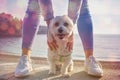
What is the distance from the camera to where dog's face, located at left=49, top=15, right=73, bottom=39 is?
227cm

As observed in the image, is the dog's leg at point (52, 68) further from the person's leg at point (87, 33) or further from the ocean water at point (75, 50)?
the ocean water at point (75, 50)

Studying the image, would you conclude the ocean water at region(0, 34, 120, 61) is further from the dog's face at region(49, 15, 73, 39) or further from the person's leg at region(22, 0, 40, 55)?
the dog's face at region(49, 15, 73, 39)

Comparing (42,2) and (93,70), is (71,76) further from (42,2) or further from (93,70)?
(42,2)

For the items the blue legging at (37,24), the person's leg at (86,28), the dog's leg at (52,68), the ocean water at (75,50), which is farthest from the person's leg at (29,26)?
the ocean water at (75,50)

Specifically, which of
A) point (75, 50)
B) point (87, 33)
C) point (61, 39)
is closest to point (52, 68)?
point (61, 39)

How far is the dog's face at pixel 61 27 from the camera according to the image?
227cm

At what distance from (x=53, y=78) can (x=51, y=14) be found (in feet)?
1.78

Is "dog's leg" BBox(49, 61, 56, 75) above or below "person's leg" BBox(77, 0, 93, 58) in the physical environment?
below

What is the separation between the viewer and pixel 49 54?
8.18 feet

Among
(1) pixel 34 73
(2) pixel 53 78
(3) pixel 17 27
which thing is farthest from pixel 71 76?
(3) pixel 17 27

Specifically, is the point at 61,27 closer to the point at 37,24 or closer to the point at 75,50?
the point at 37,24

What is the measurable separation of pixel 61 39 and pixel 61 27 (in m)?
0.14

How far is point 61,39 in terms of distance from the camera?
7.75ft

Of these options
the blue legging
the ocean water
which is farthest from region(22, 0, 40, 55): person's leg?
the ocean water
